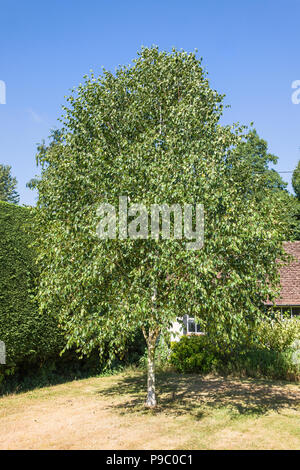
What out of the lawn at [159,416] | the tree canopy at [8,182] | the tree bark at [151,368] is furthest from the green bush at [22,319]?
the tree canopy at [8,182]

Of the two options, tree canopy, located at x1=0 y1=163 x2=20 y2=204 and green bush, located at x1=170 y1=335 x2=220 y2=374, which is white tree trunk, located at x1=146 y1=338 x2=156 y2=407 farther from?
tree canopy, located at x1=0 y1=163 x2=20 y2=204

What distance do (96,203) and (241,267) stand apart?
3.93 m

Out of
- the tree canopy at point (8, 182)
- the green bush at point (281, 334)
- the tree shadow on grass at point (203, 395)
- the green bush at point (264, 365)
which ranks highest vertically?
the tree canopy at point (8, 182)

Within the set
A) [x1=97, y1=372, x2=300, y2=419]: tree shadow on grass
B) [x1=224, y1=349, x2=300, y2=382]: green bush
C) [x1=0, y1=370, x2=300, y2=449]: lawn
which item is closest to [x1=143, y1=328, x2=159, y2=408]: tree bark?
[x1=97, y1=372, x2=300, y2=419]: tree shadow on grass

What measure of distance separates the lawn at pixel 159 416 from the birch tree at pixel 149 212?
4.76ft

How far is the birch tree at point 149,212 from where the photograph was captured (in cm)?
909

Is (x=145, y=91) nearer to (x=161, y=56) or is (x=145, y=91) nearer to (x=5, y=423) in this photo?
(x=161, y=56)

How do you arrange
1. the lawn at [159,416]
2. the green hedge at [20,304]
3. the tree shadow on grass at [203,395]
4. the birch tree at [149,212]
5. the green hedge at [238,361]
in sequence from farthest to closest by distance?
the green hedge at [238,361], the green hedge at [20,304], the tree shadow on grass at [203,395], the birch tree at [149,212], the lawn at [159,416]

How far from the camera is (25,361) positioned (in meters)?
14.0

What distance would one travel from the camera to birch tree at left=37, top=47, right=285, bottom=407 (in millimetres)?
Answer: 9086

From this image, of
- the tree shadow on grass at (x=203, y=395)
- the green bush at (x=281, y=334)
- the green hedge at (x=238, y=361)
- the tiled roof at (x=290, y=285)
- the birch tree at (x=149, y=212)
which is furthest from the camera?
the tiled roof at (x=290, y=285)

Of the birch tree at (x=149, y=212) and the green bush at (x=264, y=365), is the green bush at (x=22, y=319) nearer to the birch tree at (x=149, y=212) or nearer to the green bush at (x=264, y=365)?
the birch tree at (x=149, y=212)

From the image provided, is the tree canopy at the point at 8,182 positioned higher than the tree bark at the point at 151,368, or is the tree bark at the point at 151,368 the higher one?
the tree canopy at the point at 8,182
